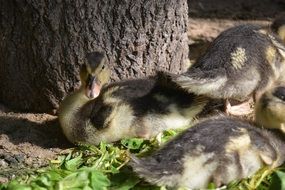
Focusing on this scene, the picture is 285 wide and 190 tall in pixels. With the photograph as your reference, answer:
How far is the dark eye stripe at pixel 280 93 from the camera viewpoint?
3959 millimetres

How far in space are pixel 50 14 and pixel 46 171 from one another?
3.27 ft

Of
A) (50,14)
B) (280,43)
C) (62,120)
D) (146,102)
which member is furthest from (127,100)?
(280,43)

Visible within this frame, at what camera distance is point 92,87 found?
4262 mm

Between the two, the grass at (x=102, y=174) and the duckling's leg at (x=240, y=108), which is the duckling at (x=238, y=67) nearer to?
the duckling's leg at (x=240, y=108)

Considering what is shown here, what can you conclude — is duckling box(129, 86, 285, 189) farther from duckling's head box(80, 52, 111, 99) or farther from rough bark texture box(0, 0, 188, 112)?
rough bark texture box(0, 0, 188, 112)

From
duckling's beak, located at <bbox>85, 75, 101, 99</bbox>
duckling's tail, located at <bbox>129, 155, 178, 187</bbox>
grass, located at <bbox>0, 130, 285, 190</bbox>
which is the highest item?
duckling's beak, located at <bbox>85, 75, 101, 99</bbox>

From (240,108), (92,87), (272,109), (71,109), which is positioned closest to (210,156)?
(272,109)

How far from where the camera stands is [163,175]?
3.55 metres

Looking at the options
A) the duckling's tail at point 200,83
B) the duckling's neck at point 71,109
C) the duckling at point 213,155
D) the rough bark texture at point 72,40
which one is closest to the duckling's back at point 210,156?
the duckling at point 213,155

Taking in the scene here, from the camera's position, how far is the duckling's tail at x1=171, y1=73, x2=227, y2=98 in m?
4.28

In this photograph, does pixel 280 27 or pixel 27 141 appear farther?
pixel 280 27

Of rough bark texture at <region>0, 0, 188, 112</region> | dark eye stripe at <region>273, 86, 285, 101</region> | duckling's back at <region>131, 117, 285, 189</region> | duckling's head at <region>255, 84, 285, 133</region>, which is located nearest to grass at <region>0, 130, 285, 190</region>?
duckling's back at <region>131, 117, 285, 189</region>

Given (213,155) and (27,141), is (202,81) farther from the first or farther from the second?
(27,141)

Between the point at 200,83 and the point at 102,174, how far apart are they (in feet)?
2.76
